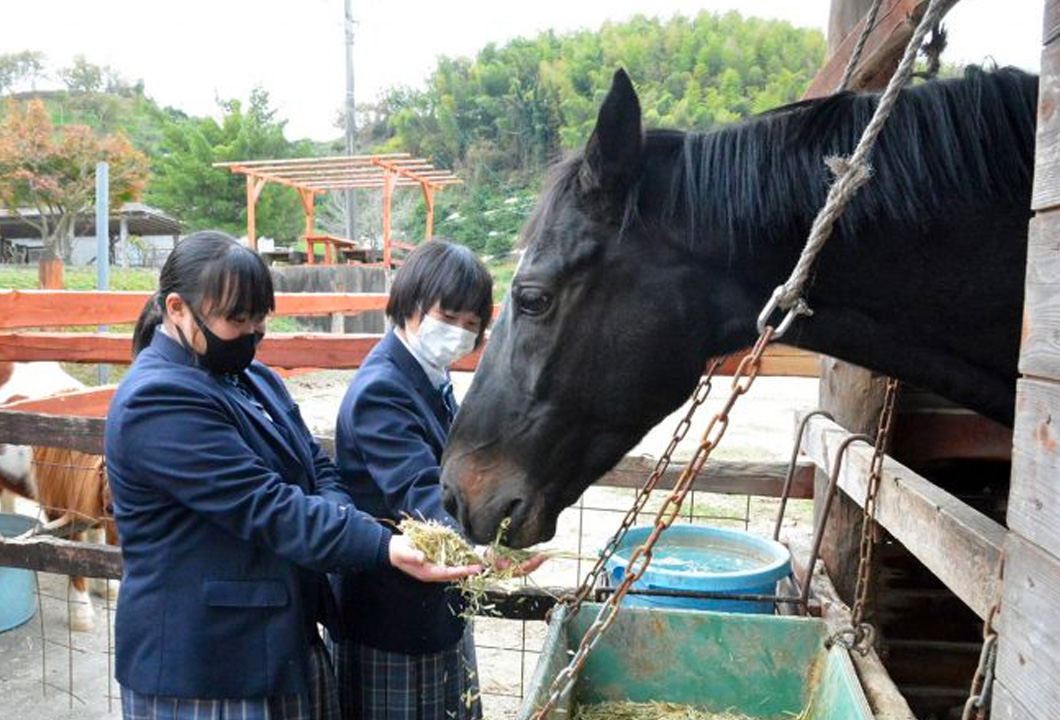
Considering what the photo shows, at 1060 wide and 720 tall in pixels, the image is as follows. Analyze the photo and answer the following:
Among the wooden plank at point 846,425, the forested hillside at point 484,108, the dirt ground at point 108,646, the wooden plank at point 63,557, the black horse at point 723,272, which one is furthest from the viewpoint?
the forested hillside at point 484,108

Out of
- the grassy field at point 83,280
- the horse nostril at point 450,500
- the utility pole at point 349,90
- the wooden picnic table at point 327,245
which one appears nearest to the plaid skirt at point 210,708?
the horse nostril at point 450,500

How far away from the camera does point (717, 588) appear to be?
7.47 feet

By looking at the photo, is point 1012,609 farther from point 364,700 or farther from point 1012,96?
point 364,700

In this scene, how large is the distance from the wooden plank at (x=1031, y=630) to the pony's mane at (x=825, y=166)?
67cm

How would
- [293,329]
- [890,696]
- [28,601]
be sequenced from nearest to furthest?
[890,696]
[28,601]
[293,329]

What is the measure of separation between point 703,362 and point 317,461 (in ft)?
3.81

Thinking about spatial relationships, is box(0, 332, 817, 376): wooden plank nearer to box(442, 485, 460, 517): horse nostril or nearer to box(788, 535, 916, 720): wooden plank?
box(788, 535, 916, 720): wooden plank

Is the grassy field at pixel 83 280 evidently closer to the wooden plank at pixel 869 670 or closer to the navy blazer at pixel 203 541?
the navy blazer at pixel 203 541

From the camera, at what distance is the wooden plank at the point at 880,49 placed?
6.24 feet

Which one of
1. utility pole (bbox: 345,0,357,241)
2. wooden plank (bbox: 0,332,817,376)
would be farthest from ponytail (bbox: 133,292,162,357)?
utility pole (bbox: 345,0,357,241)

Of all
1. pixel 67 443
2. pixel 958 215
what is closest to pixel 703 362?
pixel 958 215

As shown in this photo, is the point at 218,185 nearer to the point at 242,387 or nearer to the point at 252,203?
the point at 252,203

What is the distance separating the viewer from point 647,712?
6.91 feet

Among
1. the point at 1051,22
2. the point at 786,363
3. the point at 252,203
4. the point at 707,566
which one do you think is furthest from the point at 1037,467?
the point at 252,203
